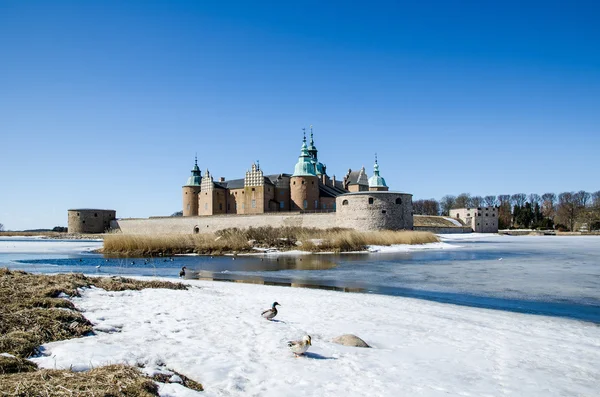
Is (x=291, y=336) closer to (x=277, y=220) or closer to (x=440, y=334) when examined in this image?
(x=440, y=334)

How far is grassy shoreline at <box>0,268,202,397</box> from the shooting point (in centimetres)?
311

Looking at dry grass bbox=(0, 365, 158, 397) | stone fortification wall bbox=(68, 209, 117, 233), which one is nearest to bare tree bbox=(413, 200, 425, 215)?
stone fortification wall bbox=(68, 209, 117, 233)

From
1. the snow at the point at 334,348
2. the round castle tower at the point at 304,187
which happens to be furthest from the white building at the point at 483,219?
the snow at the point at 334,348

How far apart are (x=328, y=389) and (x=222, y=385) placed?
89cm

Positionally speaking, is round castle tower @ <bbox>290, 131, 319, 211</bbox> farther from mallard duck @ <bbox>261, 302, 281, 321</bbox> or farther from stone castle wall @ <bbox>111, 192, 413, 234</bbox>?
mallard duck @ <bbox>261, 302, 281, 321</bbox>

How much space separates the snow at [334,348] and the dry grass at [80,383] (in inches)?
12.0

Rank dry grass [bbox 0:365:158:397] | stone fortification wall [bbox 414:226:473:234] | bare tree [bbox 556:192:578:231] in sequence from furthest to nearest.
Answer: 1. bare tree [bbox 556:192:578:231]
2. stone fortification wall [bbox 414:226:473:234]
3. dry grass [bbox 0:365:158:397]

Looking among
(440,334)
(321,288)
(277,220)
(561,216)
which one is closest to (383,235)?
(277,220)

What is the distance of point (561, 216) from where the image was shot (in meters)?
65.1

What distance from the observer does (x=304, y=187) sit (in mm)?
44594

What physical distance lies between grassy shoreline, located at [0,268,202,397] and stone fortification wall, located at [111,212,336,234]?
31.5 metres

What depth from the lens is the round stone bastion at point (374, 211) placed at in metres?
35.9

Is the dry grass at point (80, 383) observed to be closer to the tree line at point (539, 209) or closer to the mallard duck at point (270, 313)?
the mallard duck at point (270, 313)

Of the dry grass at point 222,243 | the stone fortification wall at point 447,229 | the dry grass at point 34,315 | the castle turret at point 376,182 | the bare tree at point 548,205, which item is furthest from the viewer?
the bare tree at point 548,205
